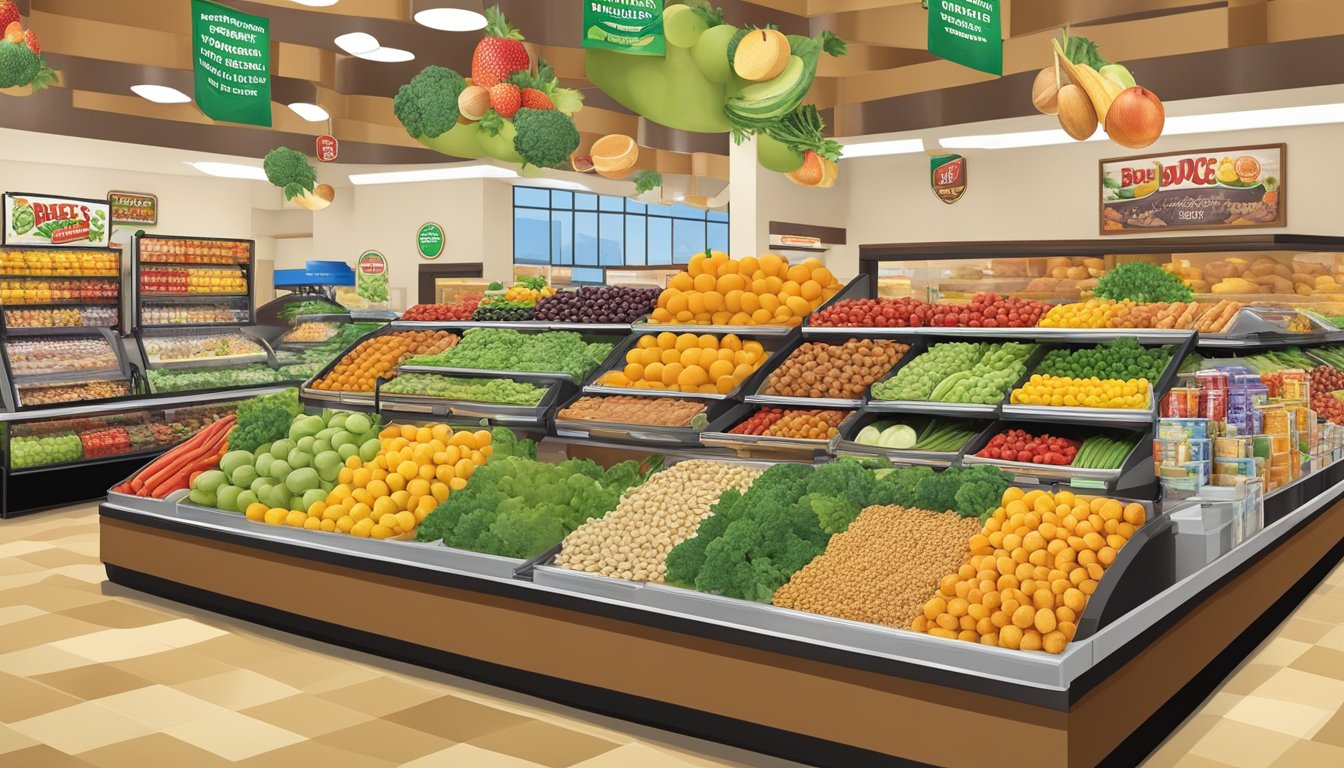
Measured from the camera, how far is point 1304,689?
408cm

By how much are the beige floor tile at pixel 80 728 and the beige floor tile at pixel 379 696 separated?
2.28 ft

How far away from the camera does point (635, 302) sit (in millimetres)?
6609

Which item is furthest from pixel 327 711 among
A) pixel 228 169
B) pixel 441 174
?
pixel 228 169

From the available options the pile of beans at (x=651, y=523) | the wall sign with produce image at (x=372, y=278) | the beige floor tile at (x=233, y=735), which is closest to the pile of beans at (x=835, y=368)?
the pile of beans at (x=651, y=523)

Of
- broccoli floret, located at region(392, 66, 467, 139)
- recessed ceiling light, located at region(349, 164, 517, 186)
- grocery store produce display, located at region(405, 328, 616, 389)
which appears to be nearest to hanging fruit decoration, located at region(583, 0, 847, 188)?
broccoli floret, located at region(392, 66, 467, 139)

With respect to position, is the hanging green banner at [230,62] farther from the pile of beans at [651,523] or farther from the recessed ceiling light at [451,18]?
the pile of beans at [651,523]

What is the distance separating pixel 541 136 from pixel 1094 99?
295cm

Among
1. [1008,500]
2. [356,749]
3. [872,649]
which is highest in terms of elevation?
[1008,500]

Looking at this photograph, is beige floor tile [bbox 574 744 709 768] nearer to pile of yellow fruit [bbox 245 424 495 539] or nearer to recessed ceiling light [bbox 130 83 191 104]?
pile of yellow fruit [bbox 245 424 495 539]

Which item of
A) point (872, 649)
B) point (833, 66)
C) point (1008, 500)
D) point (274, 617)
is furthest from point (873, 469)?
point (833, 66)

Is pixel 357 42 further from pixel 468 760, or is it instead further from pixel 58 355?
pixel 468 760

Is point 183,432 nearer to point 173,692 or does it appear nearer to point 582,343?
point 582,343

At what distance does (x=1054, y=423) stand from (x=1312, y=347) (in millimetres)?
3282

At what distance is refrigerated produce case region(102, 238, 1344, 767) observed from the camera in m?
3.05
